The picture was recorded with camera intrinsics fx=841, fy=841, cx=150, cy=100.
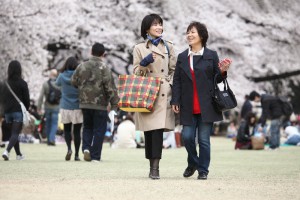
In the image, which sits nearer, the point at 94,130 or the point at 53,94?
the point at 94,130

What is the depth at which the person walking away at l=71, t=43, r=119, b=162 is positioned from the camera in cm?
1275

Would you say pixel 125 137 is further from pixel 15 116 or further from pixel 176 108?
pixel 176 108

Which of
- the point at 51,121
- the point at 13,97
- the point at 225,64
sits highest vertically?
the point at 225,64

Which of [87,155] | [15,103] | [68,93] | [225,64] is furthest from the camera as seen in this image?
[68,93]

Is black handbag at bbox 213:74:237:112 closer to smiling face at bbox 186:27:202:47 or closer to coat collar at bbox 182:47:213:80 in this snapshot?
coat collar at bbox 182:47:213:80

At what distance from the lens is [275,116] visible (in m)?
19.2

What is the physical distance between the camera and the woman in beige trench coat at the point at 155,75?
30.5 feet

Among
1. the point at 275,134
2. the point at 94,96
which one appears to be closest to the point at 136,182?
the point at 94,96

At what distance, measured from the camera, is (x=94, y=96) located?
12727 mm

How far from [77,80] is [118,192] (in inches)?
218

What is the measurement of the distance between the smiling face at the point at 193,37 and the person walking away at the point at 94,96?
3428 mm

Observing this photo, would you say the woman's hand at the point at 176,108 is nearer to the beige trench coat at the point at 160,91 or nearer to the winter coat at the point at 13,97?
the beige trench coat at the point at 160,91

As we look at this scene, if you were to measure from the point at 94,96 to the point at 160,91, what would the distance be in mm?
3456

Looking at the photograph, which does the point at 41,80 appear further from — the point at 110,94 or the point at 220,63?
the point at 220,63
